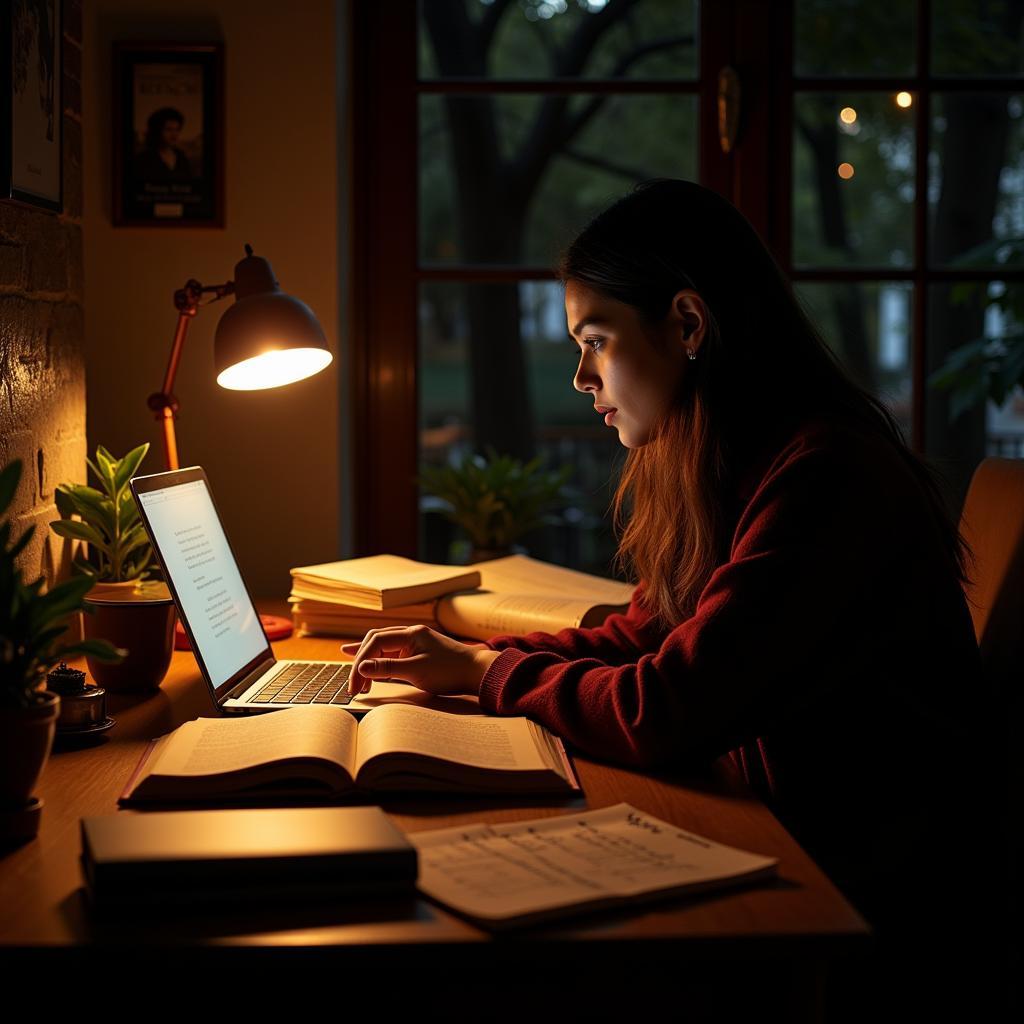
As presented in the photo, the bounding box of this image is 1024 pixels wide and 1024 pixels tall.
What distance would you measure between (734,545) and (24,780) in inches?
28.7

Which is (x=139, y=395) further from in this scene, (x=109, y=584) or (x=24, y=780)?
(x=24, y=780)

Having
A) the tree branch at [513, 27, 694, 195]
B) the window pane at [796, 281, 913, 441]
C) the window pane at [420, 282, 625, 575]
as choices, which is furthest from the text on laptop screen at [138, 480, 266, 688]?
the window pane at [796, 281, 913, 441]

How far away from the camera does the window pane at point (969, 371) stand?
101 inches

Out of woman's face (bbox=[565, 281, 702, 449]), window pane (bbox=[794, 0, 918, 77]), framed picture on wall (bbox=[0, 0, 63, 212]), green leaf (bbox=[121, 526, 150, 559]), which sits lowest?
green leaf (bbox=[121, 526, 150, 559])


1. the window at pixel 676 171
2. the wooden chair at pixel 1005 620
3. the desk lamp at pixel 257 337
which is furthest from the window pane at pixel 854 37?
the desk lamp at pixel 257 337

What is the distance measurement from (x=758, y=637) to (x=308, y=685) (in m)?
0.60

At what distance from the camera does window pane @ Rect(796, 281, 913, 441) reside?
2.62 metres

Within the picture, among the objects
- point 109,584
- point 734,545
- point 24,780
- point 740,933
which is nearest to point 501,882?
point 740,933

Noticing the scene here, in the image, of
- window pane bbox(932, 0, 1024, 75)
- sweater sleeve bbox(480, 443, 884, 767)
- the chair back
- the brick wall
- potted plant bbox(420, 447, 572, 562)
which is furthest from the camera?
window pane bbox(932, 0, 1024, 75)

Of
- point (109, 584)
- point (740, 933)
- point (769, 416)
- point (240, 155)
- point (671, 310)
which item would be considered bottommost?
point (740, 933)

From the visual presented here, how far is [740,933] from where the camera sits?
0.88 m

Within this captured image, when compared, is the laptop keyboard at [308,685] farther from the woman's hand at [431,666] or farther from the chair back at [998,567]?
the chair back at [998,567]

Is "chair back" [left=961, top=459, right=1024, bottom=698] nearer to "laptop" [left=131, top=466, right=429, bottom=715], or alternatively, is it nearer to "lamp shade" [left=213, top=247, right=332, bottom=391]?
"laptop" [left=131, top=466, right=429, bottom=715]

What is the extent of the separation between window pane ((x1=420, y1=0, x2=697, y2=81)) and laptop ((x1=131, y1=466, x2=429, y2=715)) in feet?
3.99
